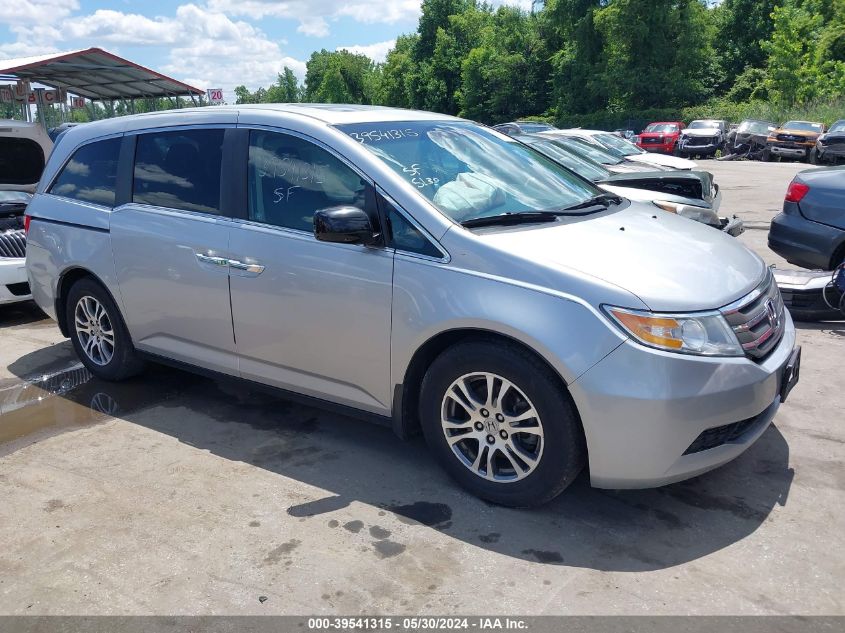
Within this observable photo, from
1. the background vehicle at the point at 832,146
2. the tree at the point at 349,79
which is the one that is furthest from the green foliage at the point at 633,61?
the tree at the point at 349,79

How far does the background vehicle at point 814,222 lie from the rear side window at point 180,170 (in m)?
5.26

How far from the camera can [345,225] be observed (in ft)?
11.5

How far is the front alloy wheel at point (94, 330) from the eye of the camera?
5.12 metres

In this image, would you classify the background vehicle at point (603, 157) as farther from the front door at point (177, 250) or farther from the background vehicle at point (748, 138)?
the background vehicle at point (748, 138)

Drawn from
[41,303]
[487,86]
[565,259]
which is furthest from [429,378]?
[487,86]

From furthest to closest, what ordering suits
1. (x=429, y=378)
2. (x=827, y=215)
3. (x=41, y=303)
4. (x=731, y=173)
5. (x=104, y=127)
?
(x=731, y=173) → (x=827, y=215) → (x=41, y=303) → (x=104, y=127) → (x=429, y=378)

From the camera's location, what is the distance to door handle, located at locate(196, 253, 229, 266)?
13.6ft

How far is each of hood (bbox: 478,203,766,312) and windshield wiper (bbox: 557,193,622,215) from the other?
16 cm

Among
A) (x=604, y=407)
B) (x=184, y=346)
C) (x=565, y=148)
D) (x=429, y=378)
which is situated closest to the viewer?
(x=604, y=407)

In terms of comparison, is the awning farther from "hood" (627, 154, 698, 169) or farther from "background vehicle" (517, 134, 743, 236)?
"hood" (627, 154, 698, 169)

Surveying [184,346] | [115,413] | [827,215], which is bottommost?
[115,413]
